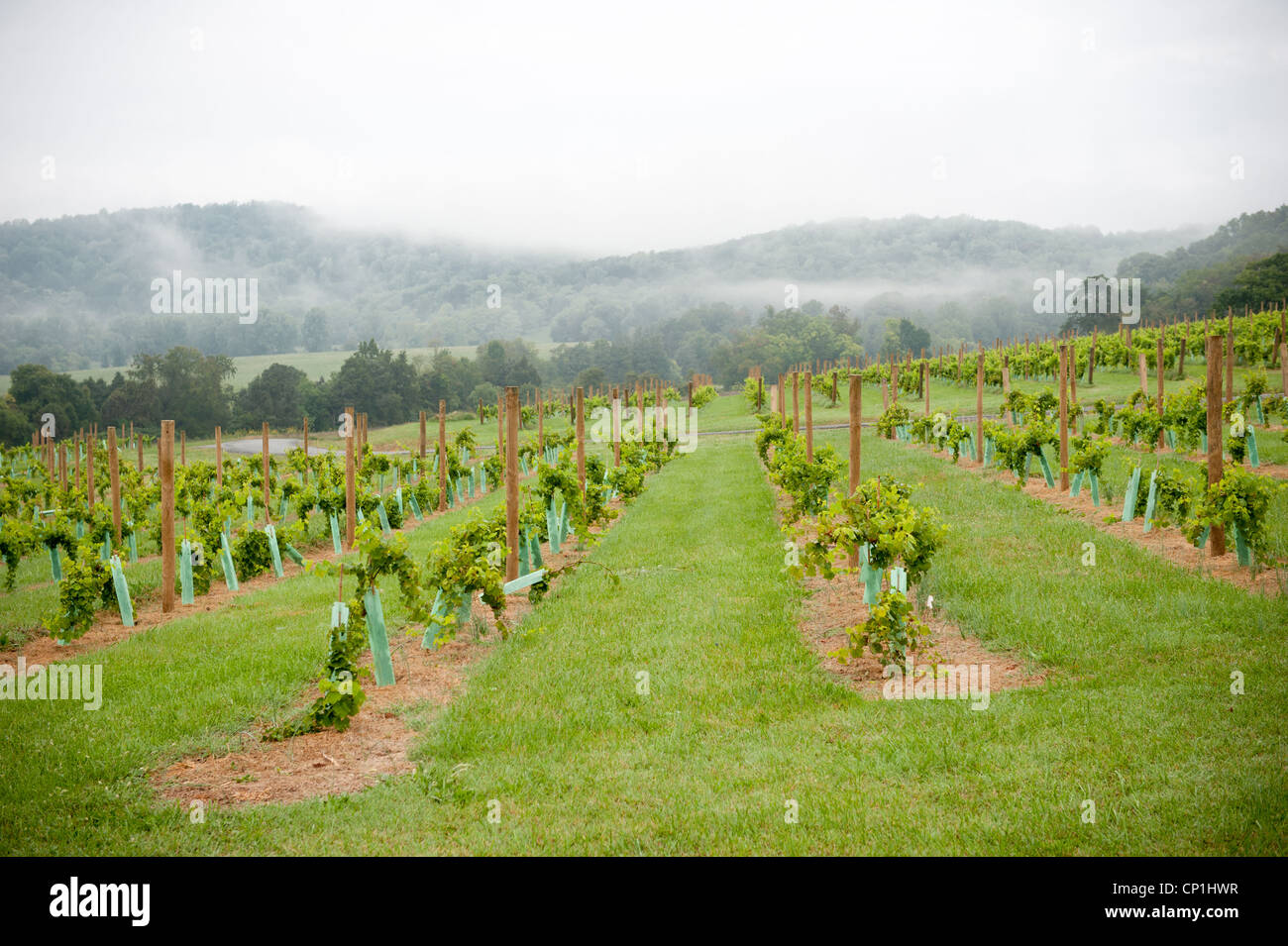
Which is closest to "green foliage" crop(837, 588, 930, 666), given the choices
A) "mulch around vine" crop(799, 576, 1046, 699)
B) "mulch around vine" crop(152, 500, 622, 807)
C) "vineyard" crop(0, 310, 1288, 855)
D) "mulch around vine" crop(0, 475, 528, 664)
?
"vineyard" crop(0, 310, 1288, 855)

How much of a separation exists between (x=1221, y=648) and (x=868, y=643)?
268 cm

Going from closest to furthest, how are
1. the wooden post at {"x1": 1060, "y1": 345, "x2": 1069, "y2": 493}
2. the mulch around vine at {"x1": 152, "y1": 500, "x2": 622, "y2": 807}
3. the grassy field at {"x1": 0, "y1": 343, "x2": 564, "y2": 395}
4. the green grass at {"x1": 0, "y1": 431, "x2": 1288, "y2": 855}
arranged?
the green grass at {"x1": 0, "y1": 431, "x2": 1288, "y2": 855} → the mulch around vine at {"x1": 152, "y1": 500, "x2": 622, "y2": 807} → the wooden post at {"x1": 1060, "y1": 345, "x2": 1069, "y2": 493} → the grassy field at {"x1": 0, "y1": 343, "x2": 564, "y2": 395}

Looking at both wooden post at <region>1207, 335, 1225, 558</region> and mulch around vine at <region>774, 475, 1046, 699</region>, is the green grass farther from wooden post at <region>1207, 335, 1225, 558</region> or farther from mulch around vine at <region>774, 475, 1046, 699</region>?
wooden post at <region>1207, 335, 1225, 558</region>

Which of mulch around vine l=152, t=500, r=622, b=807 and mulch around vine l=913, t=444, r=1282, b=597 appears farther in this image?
mulch around vine l=913, t=444, r=1282, b=597

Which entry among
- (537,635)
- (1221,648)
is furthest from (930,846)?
(537,635)

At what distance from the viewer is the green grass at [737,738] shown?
15.3 feet

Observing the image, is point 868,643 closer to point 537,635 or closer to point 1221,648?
point 1221,648

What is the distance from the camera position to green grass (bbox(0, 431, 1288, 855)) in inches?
183

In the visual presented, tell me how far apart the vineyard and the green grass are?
0.09 feet

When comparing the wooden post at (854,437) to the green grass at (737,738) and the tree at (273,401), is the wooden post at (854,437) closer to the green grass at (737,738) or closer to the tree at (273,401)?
the green grass at (737,738)

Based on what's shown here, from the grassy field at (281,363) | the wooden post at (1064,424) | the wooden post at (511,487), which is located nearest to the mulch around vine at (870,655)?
the wooden post at (511,487)

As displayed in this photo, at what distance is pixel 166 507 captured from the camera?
10.8 m

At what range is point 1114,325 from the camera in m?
79.2

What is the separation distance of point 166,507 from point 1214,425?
11978mm
